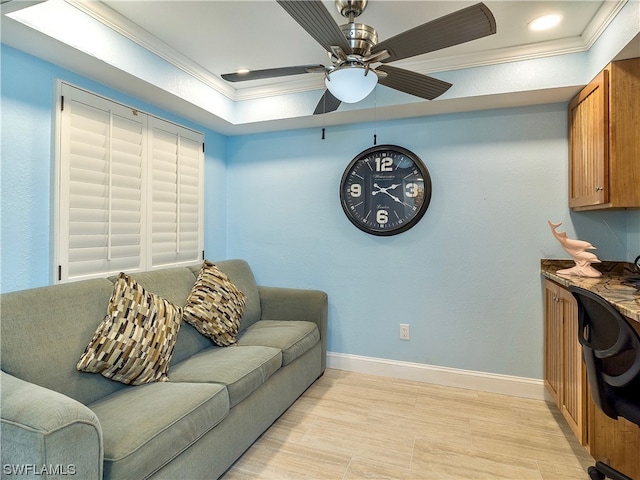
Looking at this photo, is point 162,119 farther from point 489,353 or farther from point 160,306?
point 489,353

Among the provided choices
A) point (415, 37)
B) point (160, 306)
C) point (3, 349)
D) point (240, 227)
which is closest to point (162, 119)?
point (240, 227)

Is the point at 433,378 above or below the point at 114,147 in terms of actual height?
below

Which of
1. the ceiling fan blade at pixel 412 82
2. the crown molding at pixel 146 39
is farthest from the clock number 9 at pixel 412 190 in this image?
the crown molding at pixel 146 39

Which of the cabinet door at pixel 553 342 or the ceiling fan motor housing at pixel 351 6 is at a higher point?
the ceiling fan motor housing at pixel 351 6

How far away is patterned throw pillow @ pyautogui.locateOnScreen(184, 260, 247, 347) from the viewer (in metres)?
2.34

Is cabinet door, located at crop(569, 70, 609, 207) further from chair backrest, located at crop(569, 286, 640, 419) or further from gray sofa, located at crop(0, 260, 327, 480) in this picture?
gray sofa, located at crop(0, 260, 327, 480)

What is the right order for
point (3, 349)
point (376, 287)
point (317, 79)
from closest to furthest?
point (3, 349) < point (317, 79) < point (376, 287)

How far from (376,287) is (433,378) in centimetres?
88

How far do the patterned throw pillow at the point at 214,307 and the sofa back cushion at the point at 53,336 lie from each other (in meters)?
0.59

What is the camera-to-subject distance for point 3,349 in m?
1.45

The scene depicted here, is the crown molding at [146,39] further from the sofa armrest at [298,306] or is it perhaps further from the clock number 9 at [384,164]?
the sofa armrest at [298,306]

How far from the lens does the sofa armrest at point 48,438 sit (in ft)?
3.48

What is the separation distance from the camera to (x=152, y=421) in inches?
55.8

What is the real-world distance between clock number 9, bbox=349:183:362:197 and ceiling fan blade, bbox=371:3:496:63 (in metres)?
1.55
